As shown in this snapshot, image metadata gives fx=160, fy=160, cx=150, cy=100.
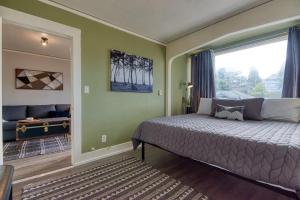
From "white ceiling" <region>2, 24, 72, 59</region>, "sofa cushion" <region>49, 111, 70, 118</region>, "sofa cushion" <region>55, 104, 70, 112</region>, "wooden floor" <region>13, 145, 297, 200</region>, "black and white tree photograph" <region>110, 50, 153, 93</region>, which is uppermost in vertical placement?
"white ceiling" <region>2, 24, 72, 59</region>

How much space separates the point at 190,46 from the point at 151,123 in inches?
76.0

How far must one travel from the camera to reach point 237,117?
8.41 feet

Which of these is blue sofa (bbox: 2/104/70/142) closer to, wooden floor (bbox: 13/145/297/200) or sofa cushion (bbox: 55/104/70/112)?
sofa cushion (bbox: 55/104/70/112)

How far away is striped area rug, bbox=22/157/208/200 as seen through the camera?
1643mm

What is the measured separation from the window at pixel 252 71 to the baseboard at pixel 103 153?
99.9 inches

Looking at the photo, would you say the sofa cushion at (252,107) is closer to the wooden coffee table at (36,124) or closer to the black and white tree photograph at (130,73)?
Answer: the black and white tree photograph at (130,73)

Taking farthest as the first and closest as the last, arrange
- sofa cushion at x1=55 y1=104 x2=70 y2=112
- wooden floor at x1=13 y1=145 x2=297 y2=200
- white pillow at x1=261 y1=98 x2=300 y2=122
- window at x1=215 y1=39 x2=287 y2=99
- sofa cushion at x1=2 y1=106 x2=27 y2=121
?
sofa cushion at x1=55 y1=104 x2=70 y2=112, sofa cushion at x1=2 y1=106 x2=27 y2=121, window at x1=215 y1=39 x2=287 y2=99, white pillow at x1=261 y1=98 x2=300 y2=122, wooden floor at x1=13 y1=145 x2=297 y2=200

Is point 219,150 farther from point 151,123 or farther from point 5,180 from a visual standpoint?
point 5,180

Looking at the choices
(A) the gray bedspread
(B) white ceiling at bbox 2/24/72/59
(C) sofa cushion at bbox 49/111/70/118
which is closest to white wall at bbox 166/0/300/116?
(A) the gray bedspread

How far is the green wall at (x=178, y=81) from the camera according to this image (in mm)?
4153

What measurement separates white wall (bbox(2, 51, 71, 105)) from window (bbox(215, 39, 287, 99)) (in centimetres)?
486

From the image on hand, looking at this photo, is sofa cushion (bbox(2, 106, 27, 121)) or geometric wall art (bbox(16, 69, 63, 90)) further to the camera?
geometric wall art (bbox(16, 69, 63, 90))

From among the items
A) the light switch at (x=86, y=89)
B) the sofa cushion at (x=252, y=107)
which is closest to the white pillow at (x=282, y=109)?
the sofa cushion at (x=252, y=107)

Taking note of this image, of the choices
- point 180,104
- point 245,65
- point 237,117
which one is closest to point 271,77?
point 245,65
